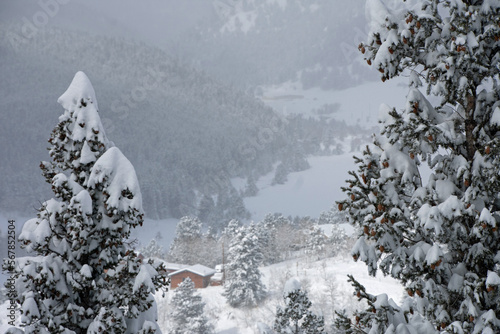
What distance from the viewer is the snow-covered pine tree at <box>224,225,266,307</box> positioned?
5094 centimetres

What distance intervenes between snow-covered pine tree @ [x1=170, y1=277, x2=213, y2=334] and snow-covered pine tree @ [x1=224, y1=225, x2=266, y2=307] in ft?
26.2

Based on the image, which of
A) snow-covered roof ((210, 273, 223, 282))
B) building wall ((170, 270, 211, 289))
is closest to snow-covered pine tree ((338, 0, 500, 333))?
building wall ((170, 270, 211, 289))

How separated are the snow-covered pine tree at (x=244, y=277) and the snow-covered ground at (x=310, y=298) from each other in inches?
50.5

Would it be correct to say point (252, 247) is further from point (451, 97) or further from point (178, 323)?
point (451, 97)

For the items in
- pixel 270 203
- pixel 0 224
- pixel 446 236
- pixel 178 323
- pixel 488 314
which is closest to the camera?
pixel 488 314

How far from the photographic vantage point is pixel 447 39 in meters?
5.97

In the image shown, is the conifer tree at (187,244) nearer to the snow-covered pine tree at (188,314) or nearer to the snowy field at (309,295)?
the snowy field at (309,295)

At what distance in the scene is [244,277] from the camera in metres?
51.9

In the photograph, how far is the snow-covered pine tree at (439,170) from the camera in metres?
5.36

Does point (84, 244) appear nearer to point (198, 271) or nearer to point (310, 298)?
point (310, 298)

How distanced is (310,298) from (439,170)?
47.0 meters

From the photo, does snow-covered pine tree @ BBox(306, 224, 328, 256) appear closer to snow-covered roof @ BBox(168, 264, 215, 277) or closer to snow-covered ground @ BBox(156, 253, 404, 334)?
snow-covered ground @ BBox(156, 253, 404, 334)

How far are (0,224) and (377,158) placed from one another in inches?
6482

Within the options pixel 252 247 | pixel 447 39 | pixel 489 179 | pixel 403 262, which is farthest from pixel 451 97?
pixel 252 247
